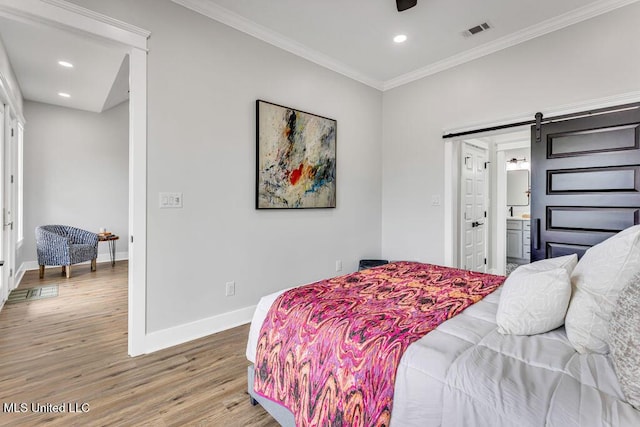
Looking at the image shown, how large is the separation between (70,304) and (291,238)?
2.62 metres

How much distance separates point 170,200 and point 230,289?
0.97 m

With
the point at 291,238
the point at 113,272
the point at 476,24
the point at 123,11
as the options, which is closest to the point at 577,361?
the point at 291,238

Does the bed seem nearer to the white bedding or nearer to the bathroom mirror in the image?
the white bedding

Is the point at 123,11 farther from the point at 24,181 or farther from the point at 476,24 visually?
the point at 24,181

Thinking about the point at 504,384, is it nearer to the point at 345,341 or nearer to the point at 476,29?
the point at 345,341

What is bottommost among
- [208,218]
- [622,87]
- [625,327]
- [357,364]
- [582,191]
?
[357,364]

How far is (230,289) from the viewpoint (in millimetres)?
2939

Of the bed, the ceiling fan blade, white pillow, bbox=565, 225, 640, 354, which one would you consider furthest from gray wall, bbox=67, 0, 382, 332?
white pillow, bbox=565, 225, 640, 354

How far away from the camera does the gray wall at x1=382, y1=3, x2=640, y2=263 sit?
Result: 269cm

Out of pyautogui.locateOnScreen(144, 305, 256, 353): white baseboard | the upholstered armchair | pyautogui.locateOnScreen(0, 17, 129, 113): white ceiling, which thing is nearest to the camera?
pyautogui.locateOnScreen(144, 305, 256, 353): white baseboard

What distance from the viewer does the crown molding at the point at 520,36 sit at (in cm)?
269

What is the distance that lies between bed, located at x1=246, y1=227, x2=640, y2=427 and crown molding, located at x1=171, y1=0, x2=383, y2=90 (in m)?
2.94

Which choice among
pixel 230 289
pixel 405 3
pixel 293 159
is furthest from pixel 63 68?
pixel 405 3

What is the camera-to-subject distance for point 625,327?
2.98 feet
